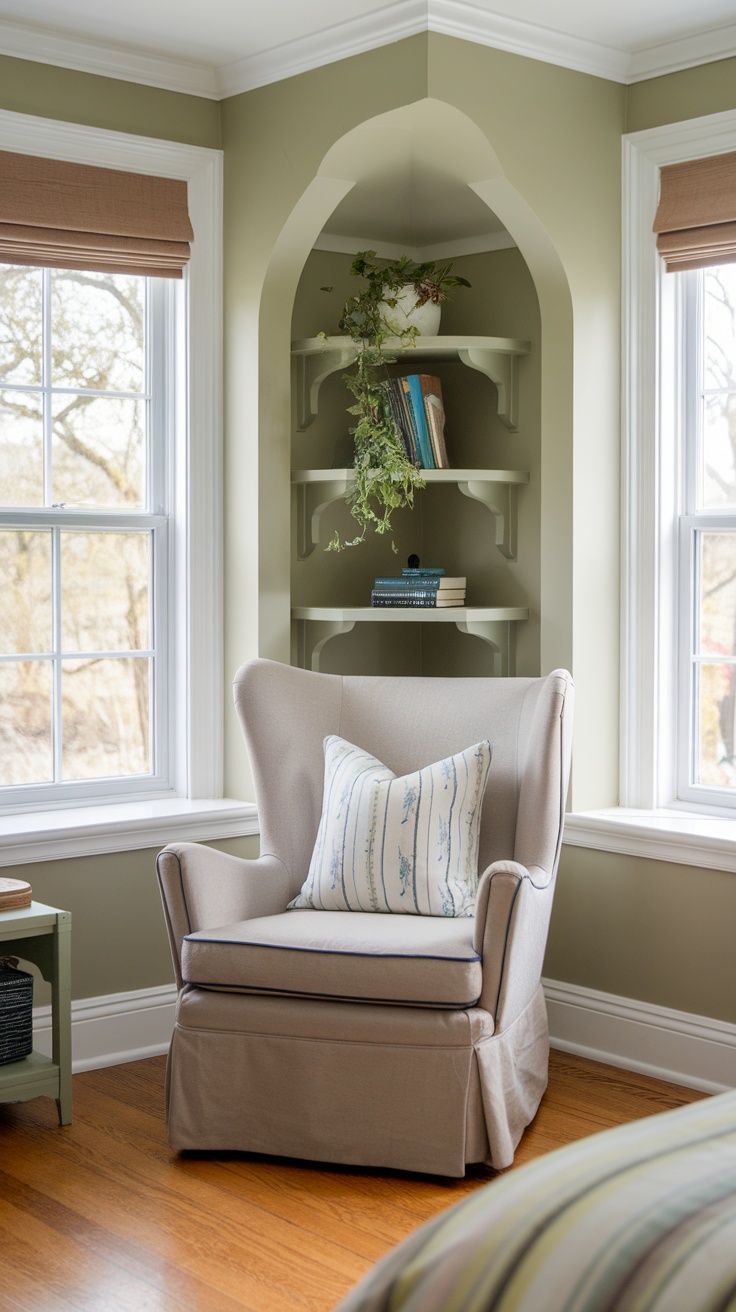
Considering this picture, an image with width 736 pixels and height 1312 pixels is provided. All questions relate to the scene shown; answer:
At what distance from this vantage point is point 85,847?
340cm

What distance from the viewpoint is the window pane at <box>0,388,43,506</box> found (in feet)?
11.6

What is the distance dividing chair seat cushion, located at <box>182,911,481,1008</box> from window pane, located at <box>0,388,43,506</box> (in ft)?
4.52

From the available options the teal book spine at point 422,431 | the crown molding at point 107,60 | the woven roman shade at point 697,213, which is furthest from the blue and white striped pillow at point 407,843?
the crown molding at point 107,60

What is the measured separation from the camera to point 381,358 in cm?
372

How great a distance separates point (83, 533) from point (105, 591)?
17 centimetres

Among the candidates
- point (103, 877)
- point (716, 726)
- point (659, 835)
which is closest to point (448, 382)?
point (716, 726)

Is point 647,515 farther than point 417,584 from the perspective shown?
No

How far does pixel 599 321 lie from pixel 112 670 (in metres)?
1.66

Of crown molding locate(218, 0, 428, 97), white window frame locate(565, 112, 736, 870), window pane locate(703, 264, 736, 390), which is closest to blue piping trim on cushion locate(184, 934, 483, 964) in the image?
white window frame locate(565, 112, 736, 870)

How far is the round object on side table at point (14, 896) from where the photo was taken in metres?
2.98

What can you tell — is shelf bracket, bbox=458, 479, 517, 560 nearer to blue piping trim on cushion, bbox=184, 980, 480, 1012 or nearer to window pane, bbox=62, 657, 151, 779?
window pane, bbox=62, 657, 151, 779

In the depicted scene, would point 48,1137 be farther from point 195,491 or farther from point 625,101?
point 625,101

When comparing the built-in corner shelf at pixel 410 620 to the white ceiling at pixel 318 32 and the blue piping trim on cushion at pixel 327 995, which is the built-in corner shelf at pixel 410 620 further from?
the white ceiling at pixel 318 32

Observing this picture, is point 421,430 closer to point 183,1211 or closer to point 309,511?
point 309,511
